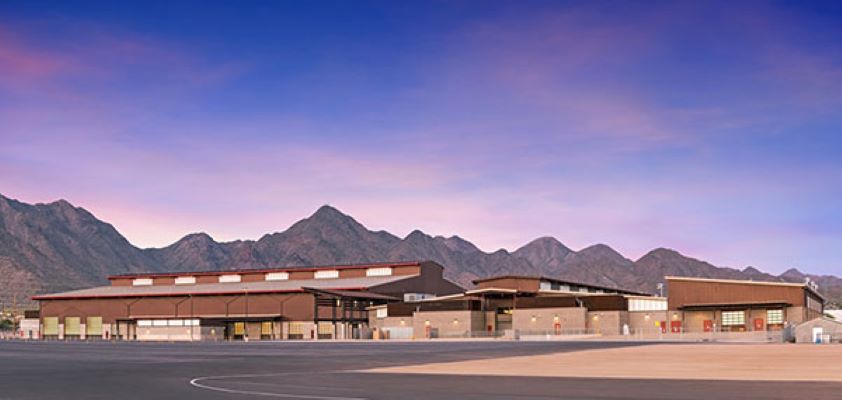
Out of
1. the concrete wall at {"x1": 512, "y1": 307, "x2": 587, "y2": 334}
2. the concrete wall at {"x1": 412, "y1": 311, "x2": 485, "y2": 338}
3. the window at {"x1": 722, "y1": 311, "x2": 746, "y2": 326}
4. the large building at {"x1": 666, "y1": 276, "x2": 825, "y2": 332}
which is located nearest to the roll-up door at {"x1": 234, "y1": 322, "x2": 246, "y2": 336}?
the concrete wall at {"x1": 412, "y1": 311, "x2": 485, "y2": 338}

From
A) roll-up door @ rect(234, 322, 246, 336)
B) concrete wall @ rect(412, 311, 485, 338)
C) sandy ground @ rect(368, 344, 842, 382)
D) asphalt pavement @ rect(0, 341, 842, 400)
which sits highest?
asphalt pavement @ rect(0, 341, 842, 400)

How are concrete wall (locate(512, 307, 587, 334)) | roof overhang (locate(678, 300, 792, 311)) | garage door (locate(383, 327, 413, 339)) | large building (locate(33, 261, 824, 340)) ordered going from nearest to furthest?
roof overhang (locate(678, 300, 792, 311)) < large building (locate(33, 261, 824, 340)) < concrete wall (locate(512, 307, 587, 334)) < garage door (locate(383, 327, 413, 339))

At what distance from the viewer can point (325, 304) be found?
174m

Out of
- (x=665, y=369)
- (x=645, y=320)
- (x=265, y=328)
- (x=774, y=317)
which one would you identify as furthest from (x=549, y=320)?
(x=665, y=369)

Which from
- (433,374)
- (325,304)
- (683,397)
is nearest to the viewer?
(683,397)

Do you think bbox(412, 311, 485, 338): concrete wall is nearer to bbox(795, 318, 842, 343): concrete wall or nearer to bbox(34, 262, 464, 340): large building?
bbox(34, 262, 464, 340): large building

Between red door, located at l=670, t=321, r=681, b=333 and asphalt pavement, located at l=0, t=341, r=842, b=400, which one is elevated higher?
asphalt pavement, located at l=0, t=341, r=842, b=400

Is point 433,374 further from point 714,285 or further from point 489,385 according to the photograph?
point 714,285

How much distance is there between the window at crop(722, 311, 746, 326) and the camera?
433ft

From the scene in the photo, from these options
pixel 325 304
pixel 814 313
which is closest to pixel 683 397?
pixel 814 313

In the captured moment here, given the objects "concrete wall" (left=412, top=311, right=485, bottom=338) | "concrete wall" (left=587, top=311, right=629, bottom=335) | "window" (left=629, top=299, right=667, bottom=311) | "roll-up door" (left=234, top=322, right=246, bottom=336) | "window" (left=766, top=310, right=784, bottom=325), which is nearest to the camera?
"window" (left=766, top=310, right=784, bottom=325)

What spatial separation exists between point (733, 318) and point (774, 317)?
5.96 m

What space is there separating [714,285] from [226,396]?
388 ft

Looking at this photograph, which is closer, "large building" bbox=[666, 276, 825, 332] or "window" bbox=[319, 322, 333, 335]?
"large building" bbox=[666, 276, 825, 332]
